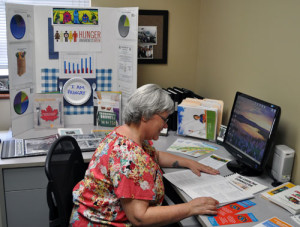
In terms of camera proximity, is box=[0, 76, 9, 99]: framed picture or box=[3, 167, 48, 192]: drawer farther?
A: box=[0, 76, 9, 99]: framed picture

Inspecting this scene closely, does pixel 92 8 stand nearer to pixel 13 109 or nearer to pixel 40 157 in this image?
pixel 13 109

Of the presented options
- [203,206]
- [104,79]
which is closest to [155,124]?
[203,206]

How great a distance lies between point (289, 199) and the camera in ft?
5.27

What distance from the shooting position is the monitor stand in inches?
76.3

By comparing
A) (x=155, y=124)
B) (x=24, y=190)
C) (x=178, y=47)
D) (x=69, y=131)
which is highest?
(x=178, y=47)

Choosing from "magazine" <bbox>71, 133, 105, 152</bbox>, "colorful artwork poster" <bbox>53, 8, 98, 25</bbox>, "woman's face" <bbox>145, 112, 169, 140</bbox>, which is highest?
"colorful artwork poster" <bbox>53, 8, 98, 25</bbox>

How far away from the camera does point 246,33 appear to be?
2.31 meters

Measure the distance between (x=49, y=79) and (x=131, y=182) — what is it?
1588 mm

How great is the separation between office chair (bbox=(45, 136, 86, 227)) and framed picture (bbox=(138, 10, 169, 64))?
Answer: 1.49 m

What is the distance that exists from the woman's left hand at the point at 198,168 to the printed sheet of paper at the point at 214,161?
0.08 meters

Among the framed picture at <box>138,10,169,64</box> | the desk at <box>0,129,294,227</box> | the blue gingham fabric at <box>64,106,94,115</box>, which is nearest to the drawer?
the desk at <box>0,129,294,227</box>

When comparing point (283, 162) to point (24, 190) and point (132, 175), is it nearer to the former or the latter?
point (132, 175)

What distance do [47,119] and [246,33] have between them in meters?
1.68

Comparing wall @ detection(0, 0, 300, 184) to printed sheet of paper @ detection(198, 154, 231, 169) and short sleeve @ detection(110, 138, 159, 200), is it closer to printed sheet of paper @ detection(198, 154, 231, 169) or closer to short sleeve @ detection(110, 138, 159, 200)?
printed sheet of paper @ detection(198, 154, 231, 169)
